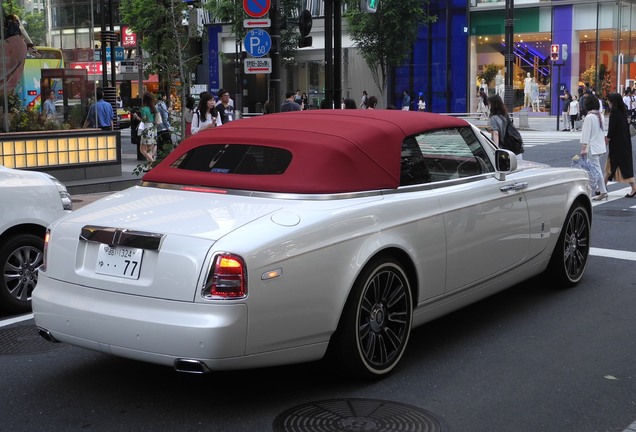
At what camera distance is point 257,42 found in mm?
14867

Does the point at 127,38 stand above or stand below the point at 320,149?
above

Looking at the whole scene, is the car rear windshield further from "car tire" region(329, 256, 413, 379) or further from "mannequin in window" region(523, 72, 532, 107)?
"mannequin in window" region(523, 72, 532, 107)

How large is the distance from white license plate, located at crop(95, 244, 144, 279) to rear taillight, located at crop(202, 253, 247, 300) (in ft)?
1.50

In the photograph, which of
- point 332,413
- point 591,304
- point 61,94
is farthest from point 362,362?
point 61,94

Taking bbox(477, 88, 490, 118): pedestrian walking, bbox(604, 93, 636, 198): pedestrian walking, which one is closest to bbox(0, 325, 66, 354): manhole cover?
bbox(604, 93, 636, 198): pedestrian walking

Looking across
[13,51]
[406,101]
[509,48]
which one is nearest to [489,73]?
[406,101]

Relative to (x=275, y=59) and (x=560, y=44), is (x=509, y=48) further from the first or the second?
(x=275, y=59)

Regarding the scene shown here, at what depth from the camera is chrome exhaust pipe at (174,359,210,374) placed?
14.5 ft

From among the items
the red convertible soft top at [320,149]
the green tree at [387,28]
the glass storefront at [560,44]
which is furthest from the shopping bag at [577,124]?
the red convertible soft top at [320,149]

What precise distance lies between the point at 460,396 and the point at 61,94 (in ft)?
48.7

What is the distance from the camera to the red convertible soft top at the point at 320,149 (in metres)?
5.27

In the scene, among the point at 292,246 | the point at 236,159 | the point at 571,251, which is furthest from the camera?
the point at 571,251

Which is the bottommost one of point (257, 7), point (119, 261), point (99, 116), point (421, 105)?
point (119, 261)

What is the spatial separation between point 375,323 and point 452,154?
1.75 m
